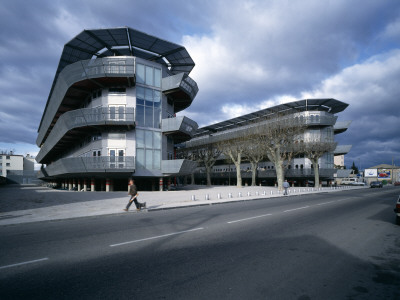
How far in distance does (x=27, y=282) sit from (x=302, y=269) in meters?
4.90

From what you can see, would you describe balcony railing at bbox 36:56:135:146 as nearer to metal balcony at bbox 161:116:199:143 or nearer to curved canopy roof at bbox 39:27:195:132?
curved canopy roof at bbox 39:27:195:132

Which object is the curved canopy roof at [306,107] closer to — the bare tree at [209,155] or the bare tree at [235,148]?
the bare tree at [235,148]

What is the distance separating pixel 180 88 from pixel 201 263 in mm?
26749

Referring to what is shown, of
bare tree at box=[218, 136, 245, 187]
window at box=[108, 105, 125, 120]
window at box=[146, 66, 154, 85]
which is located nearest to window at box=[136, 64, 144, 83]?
window at box=[146, 66, 154, 85]

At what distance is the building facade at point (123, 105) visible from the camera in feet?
86.8

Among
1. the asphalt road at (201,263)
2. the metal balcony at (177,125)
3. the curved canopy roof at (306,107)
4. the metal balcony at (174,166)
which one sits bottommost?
the asphalt road at (201,263)

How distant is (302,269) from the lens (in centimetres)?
464

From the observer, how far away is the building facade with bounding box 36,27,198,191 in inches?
1042

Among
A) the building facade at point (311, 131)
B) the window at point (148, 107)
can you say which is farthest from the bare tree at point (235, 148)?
the window at point (148, 107)

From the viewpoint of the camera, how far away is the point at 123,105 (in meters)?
28.2

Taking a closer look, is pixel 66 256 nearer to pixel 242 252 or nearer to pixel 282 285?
pixel 242 252

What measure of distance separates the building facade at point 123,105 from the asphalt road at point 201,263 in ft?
64.6

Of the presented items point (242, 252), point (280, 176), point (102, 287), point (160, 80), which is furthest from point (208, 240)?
point (280, 176)

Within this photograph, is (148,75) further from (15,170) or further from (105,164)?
(15,170)
